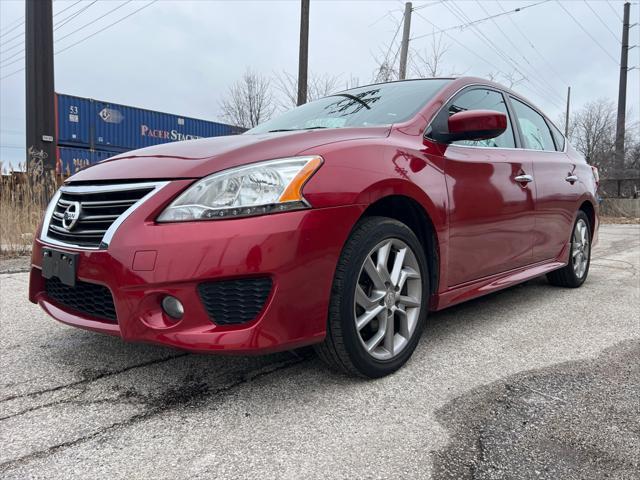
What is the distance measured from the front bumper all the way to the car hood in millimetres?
147

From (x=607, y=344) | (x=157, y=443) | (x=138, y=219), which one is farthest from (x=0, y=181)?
(x=607, y=344)

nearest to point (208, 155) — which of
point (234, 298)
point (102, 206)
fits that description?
point (102, 206)

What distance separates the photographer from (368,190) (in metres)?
2.12

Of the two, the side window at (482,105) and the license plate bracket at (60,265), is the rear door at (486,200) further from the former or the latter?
the license plate bracket at (60,265)

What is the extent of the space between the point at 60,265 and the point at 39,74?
7514 millimetres

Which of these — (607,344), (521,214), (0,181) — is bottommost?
(607,344)

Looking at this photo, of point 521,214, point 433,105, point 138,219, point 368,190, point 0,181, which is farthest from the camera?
point 0,181

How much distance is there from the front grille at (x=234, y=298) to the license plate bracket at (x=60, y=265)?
621 millimetres

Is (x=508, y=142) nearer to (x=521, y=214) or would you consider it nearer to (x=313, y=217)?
(x=521, y=214)

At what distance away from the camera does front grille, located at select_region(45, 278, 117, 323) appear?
2037mm

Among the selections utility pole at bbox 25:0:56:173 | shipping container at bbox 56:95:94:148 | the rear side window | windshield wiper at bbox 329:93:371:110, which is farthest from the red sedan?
shipping container at bbox 56:95:94:148

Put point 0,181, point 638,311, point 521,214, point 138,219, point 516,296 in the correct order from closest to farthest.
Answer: point 138,219
point 521,214
point 638,311
point 516,296
point 0,181

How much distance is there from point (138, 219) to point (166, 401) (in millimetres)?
730

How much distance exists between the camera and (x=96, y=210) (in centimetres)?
209
